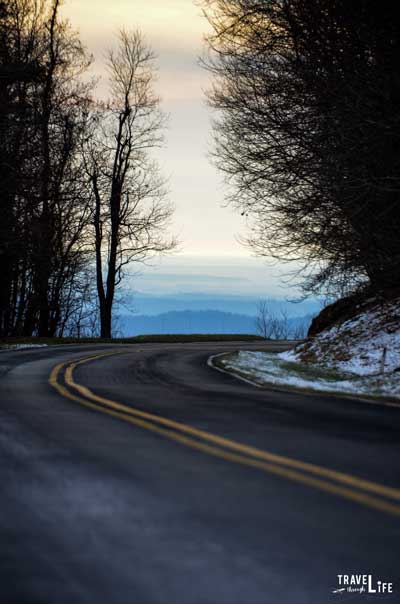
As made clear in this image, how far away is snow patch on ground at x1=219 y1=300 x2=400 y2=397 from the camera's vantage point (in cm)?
1464

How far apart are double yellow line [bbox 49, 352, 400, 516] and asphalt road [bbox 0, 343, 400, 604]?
0.02m

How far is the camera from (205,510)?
16.9ft

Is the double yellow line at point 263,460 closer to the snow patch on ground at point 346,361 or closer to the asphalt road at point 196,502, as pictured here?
the asphalt road at point 196,502

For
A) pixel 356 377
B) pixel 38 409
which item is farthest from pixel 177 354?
pixel 38 409

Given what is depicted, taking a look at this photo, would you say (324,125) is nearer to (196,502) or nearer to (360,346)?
(360,346)

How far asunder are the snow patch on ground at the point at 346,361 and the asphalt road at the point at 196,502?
3.72 m

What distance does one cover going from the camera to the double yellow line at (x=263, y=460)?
5453mm

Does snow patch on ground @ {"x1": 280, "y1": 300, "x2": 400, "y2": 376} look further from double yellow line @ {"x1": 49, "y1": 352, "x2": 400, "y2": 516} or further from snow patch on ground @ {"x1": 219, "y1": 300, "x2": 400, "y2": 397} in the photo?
double yellow line @ {"x1": 49, "y1": 352, "x2": 400, "y2": 516}

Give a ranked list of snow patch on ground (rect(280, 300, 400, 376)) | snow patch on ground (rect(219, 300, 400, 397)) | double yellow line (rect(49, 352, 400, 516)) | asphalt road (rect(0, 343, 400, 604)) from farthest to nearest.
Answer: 1. snow patch on ground (rect(280, 300, 400, 376))
2. snow patch on ground (rect(219, 300, 400, 397))
3. double yellow line (rect(49, 352, 400, 516))
4. asphalt road (rect(0, 343, 400, 604))

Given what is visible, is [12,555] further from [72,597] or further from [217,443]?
[217,443]

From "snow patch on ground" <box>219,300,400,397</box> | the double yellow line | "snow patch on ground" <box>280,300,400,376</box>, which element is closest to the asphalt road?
the double yellow line

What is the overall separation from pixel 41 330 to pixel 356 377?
23.5m

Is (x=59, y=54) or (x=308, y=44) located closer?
(x=308, y=44)

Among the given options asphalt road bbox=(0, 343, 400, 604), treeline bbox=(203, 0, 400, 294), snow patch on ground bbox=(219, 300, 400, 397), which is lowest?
asphalt road bbox=(0, 343, 400, 604)
